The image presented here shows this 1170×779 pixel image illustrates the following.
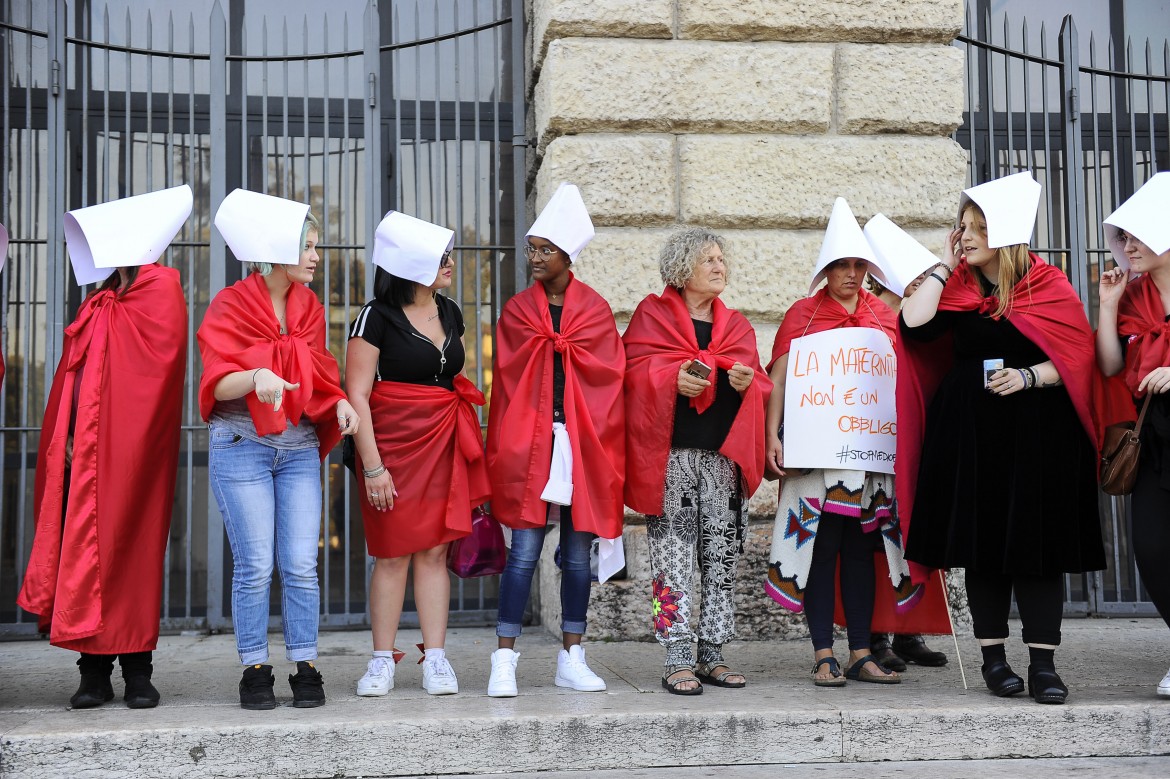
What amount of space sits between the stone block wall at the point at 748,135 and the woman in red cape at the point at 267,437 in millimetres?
1695

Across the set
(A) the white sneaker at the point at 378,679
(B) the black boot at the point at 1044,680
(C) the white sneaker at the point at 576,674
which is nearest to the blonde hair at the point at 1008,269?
(B) the black boot at the point at 1044,680

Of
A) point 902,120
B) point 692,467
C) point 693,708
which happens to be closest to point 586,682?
point 693,708

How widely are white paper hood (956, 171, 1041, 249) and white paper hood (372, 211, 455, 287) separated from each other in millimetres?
1939

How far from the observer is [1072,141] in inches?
258

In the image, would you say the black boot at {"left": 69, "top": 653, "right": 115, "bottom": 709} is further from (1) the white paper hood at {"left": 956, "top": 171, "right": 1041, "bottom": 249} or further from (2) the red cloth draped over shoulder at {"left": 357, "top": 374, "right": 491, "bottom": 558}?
(1) the white paper hood at {"left": 956, "top": 171, "right": 1041, "bottom": 249}

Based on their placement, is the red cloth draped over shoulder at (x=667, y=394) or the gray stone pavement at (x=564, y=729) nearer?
the gray stone pavement at (x=564, y=729)

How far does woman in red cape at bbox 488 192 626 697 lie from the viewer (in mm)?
4383

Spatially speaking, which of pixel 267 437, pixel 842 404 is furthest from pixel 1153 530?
pixel 267 437

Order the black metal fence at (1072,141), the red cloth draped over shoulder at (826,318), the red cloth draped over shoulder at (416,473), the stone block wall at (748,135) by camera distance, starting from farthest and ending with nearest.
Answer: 1. the black metal fence at (1072,141)
2. the stone block wall at (748,135)
3. the red cloth draped over shoulder at (826,318)
4. the red cloth draped over shoulder at (416,473)

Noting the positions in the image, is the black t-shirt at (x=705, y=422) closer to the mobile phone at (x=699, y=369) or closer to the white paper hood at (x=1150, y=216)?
the mobile phone at (x=699, y=369)

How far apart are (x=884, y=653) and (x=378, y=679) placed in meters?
2.08

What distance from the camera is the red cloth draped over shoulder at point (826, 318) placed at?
15.3 ft

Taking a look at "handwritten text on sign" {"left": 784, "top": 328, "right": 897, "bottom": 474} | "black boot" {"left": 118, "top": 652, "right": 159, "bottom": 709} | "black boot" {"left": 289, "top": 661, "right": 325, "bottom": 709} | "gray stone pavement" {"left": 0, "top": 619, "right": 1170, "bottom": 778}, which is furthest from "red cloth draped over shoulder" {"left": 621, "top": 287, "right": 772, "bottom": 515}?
"black boot" {"left": 118, "top": 652, "right": 159, "bottom": 709}

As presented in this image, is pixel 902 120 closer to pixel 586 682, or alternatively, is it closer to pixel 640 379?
pixel 640 379
